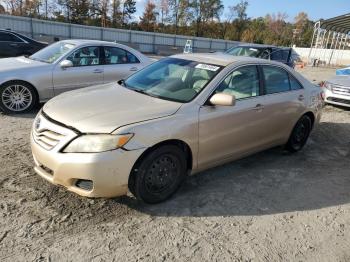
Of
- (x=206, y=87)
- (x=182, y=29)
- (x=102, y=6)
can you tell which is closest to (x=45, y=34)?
(x=206, y=87)

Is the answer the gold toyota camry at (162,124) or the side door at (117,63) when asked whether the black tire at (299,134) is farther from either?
the side door at (117,63)

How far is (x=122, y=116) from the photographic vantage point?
371cm

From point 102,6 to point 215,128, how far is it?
202 ft

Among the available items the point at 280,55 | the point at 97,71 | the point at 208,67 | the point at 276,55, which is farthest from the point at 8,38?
the point at 208,67

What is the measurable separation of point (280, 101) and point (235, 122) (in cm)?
112

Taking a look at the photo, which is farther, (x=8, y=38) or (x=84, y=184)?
(x=8, y=38)

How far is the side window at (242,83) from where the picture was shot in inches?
178

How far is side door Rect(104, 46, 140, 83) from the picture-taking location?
26.8ft

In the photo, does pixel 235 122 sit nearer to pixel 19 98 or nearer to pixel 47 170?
A: pixel 47 170

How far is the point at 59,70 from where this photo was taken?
24.2ft

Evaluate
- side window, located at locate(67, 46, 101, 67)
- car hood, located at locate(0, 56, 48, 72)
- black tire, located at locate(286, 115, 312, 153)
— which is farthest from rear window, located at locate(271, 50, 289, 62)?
car hood, located at locate(0, 56, 48, 72)

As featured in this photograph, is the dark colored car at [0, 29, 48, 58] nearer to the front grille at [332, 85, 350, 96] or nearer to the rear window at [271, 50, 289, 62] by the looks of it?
the rear window at [271, 50, 289, 62]

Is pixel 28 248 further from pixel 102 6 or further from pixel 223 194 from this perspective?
pixel 102 6

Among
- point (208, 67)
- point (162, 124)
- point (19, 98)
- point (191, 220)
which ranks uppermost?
point (208, 67)
